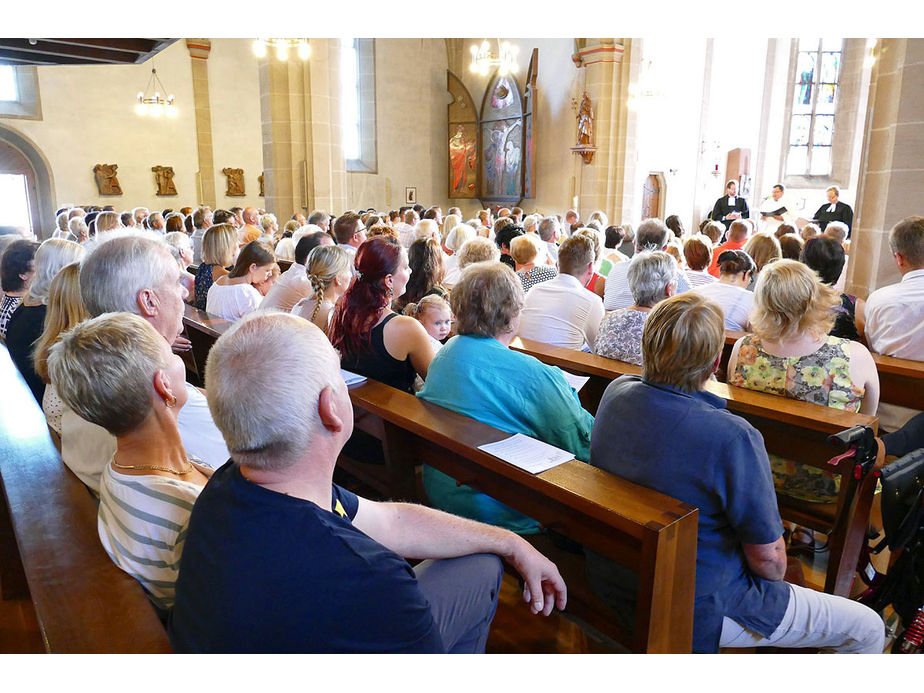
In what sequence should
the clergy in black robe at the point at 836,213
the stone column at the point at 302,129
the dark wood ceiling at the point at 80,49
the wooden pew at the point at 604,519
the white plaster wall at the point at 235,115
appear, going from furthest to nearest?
the white plaster wall at the point at 235,115, the clergy in black robe at the point at 836,213, the stone column at the point at 302,129, the dark wood ceiling at the point at 80,49, the wooden pew at the point at 604,519

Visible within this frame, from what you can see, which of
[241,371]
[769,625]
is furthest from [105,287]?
[769,625]

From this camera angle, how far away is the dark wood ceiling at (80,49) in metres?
4.51

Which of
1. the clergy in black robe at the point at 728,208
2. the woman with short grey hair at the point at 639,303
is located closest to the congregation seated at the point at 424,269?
the woman with short grey hair at the point at 639,303

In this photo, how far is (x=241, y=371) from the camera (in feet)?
4.09

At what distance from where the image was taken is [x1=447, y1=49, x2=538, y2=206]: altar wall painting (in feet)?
54.3

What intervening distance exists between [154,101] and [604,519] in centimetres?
1615

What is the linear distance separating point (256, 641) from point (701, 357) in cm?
132

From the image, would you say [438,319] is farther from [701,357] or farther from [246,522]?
[246,522]

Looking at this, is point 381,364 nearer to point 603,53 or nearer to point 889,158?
point 889,158

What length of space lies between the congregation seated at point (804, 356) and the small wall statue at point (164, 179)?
52.3 feet

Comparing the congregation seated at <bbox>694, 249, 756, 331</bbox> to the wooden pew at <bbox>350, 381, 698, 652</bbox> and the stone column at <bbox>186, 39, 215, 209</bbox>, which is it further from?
the stone column at <bbox>186, 39, 215, 209</bbox>

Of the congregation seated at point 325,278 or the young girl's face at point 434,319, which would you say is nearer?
the young girl's face at point 434,319

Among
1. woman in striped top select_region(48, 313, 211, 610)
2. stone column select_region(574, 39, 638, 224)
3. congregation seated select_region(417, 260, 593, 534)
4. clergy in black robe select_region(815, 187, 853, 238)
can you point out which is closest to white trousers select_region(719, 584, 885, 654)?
congregation seated select_region(417, 260, 593, 534)

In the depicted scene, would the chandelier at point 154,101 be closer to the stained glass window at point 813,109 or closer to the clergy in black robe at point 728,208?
the clergy in black robe at point 728,208
